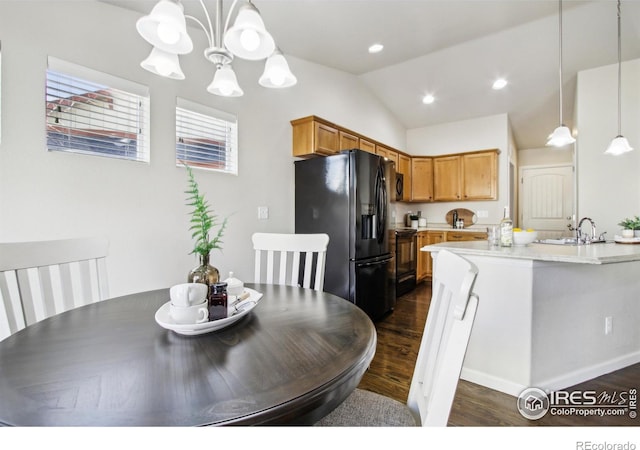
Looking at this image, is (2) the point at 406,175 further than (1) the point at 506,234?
Yes

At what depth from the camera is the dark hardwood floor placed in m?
1.58

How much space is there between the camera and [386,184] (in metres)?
3.22

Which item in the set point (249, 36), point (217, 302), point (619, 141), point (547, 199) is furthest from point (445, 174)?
point (217, 302)

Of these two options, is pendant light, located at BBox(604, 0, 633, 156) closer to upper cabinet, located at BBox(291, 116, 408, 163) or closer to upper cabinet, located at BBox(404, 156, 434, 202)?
upper cabinet, located at BBox(404, 156, 434, 202)

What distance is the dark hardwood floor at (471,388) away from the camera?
1.58 metres

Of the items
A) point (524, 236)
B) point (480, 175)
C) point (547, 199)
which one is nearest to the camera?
point (524, 236)

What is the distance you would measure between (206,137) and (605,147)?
455cm

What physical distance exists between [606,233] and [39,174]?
5311 millimetres

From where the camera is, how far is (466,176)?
504 centimetres

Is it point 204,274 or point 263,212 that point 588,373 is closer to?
point 204,274

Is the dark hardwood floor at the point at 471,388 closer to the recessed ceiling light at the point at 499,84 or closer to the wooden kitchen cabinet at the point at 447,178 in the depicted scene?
the wooden kitchen cabinet at the point at 447,178
